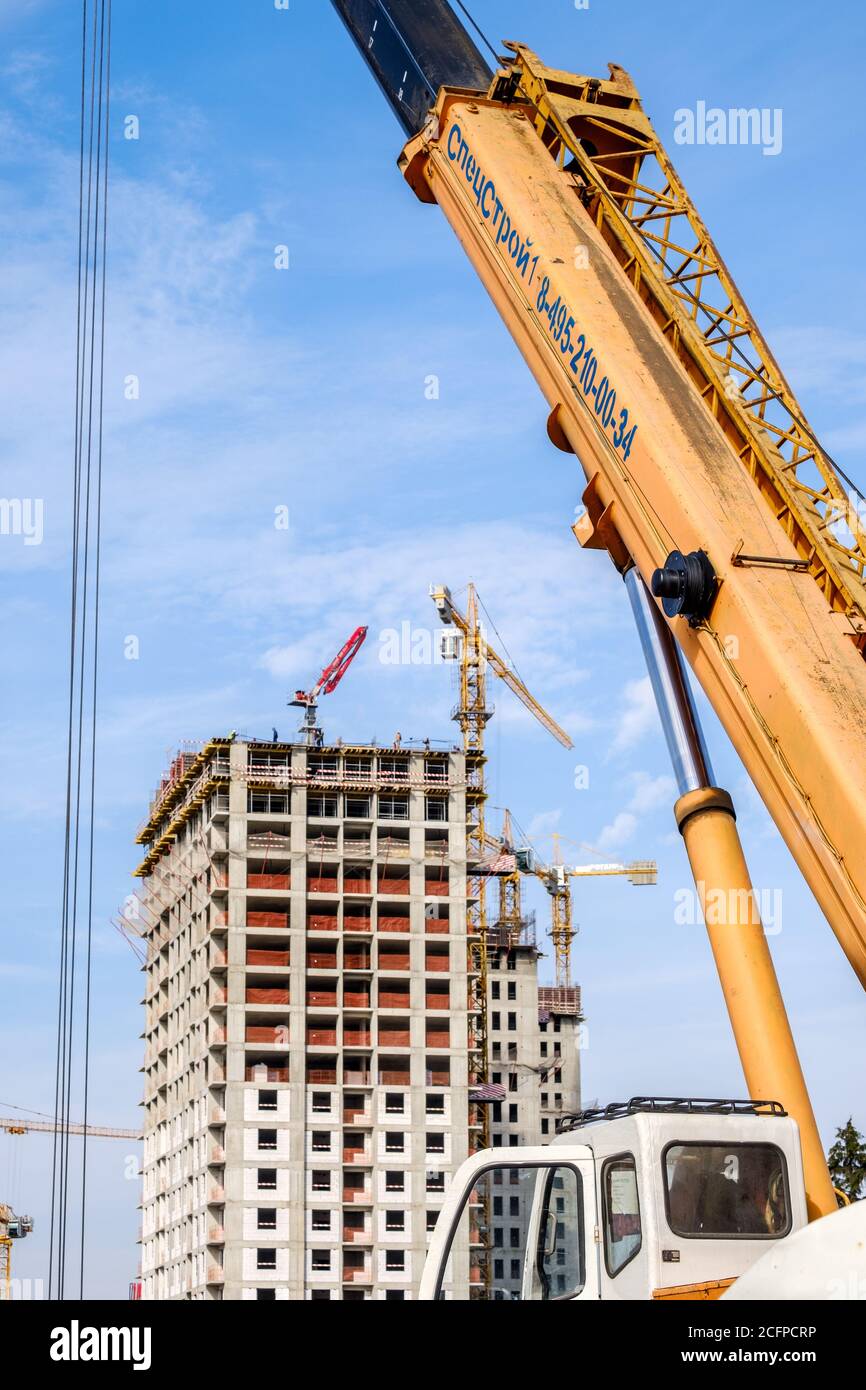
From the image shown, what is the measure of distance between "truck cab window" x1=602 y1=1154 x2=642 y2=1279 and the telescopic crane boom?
1.79 meters

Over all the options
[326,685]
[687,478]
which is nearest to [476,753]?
[326,685]

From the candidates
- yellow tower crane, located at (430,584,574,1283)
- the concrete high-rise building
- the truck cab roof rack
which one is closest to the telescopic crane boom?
the truck cab roof rack

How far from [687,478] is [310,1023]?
3899 inches

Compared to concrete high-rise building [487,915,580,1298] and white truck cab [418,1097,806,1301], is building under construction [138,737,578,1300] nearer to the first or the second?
concrete high-rise building [487,915,580,1298]

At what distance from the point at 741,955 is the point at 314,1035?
98.7 m

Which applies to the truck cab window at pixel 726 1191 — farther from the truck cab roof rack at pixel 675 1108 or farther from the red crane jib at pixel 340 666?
the red crane jib at pixel 340 666

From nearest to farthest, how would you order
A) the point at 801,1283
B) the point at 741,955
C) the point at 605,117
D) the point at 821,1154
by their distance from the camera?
the point at 801,1283, the point at 821,1154, the point at 741,955, the point at 605,117

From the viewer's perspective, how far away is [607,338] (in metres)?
15.8

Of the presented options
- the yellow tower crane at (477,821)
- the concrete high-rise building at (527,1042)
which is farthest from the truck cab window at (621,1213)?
the concrete high-rise building at (527,1042)

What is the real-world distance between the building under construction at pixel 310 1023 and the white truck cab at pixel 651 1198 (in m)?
91.4

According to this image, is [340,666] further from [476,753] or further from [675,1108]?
[675,1108]
